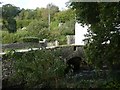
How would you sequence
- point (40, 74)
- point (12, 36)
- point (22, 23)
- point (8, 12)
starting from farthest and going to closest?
point (22, 23) → point (12, 36) → point (40, 74) → point (8, 12)

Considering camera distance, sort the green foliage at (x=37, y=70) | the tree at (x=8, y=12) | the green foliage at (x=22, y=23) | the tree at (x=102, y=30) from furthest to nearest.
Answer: the green foliage at (x=22, y=23), the green foliage at (x=37, y=70), the tree at (x=8, y=12), the tree at (x=102, y=30)

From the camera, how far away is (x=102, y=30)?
10.2ft

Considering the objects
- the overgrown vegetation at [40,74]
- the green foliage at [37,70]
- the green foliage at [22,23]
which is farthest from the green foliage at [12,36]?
the green foliage at [37,70]

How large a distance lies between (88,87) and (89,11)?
3.35 feet

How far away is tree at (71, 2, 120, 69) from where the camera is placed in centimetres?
296

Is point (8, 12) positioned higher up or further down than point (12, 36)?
higher up

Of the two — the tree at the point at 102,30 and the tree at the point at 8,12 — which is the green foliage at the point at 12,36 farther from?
the tree at the point at 102,30

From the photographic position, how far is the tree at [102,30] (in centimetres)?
296

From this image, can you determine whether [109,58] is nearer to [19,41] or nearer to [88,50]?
[88,50]

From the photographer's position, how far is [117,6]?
290 cm

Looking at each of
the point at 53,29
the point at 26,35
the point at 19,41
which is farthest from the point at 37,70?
the point at 53,29

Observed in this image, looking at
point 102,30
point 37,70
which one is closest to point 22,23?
point 37,70

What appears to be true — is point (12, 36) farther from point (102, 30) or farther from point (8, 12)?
point (102, 30)

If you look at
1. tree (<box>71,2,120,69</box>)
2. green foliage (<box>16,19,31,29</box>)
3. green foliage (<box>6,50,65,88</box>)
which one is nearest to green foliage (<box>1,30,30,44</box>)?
green foliage (<box>16,19,31,29</box>)
